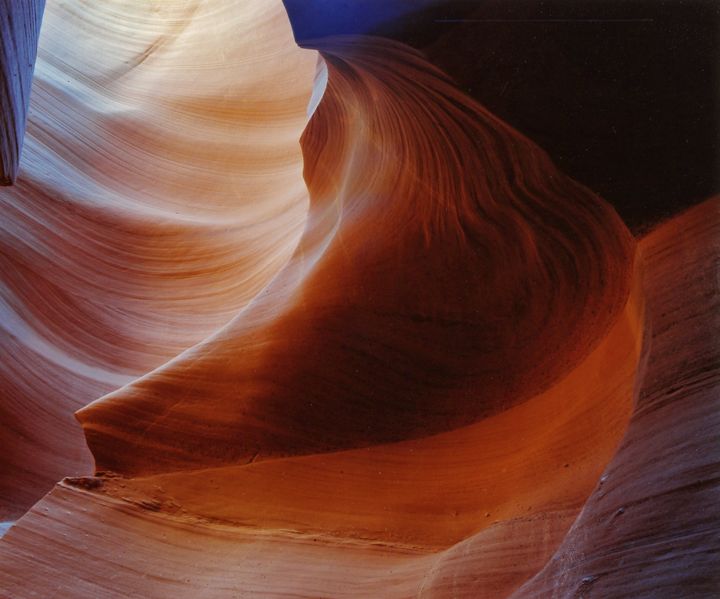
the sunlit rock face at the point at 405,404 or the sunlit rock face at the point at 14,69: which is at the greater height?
the sunlit rock face at the point at 14,69

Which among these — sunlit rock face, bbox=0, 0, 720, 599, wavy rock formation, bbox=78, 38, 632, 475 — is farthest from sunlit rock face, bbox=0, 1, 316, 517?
wavy rock formation, bbox=78, 38, 632, 475

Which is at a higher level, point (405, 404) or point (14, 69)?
point (14, 69)

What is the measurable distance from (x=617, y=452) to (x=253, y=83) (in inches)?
235

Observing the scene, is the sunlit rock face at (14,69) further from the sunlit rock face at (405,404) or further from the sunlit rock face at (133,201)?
the sunlit rock face at (133,201)

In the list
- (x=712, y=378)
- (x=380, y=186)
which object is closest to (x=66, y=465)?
(x=380, y=186)

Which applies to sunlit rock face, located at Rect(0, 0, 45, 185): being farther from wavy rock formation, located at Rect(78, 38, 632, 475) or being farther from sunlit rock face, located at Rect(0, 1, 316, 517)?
sunlit rock face, located at Rect(0, 1, 316, 517)

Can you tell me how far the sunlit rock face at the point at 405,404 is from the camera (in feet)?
6.77

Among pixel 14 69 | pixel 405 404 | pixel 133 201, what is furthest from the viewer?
pixel 133 201

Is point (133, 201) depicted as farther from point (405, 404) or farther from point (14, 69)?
point (405, 404)

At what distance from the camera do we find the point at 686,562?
1693 mm

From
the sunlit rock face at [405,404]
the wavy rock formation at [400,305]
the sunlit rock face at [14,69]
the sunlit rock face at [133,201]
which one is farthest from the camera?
the sunlit rock face at [133,201]

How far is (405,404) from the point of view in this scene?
132 inches

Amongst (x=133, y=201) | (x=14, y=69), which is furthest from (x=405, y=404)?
(x=133, y=201)

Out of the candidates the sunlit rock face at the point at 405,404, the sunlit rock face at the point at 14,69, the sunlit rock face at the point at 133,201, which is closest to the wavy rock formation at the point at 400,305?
the sunlit rock face at the point at 405,404
